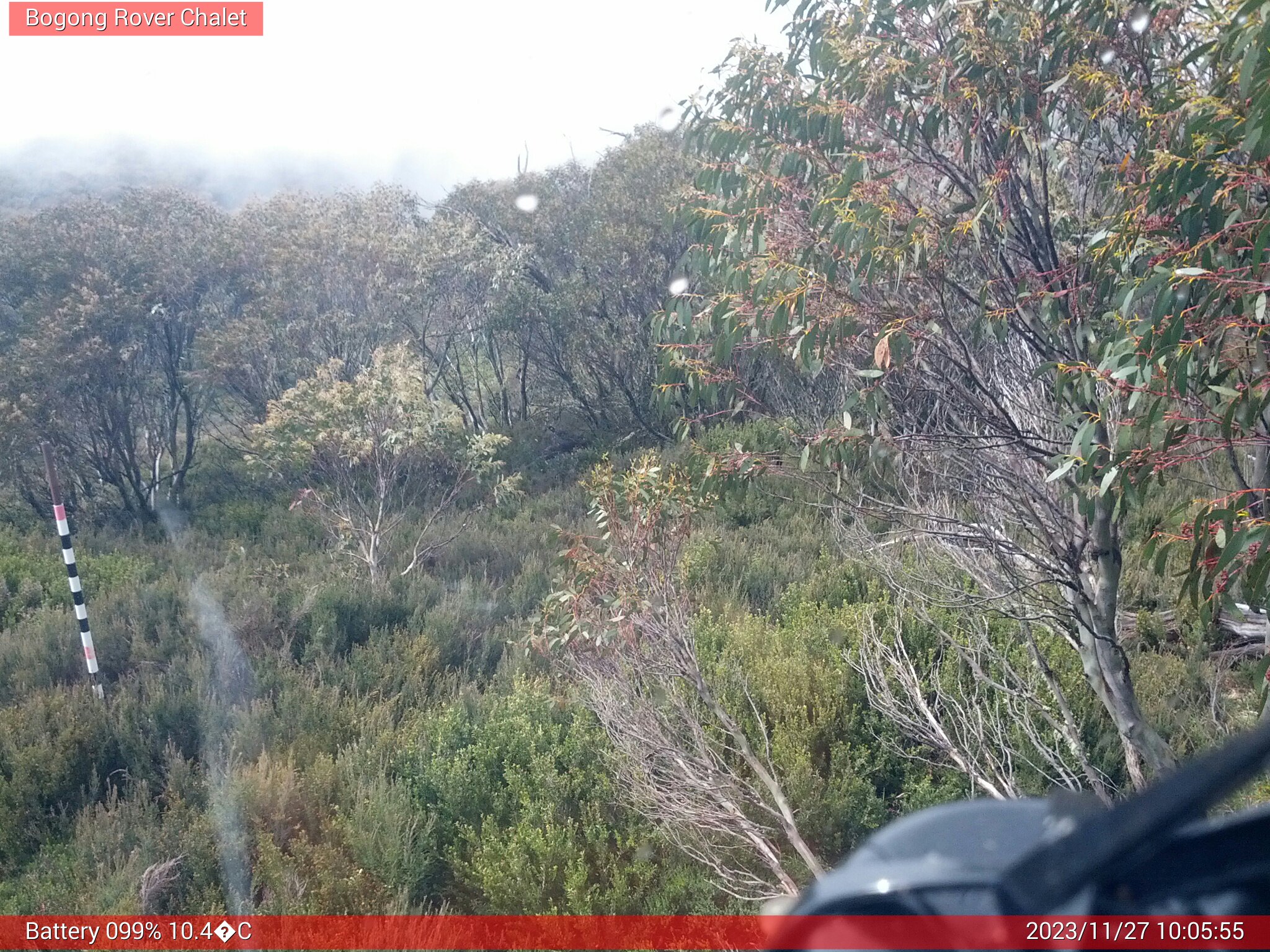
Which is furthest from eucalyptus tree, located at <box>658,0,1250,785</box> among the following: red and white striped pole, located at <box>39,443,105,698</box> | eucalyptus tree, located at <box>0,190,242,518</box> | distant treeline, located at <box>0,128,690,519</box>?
eucalyptus tree, located at <box>0,190,242,518</box>

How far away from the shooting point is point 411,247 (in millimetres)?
14781

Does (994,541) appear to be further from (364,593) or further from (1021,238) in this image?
(364,593)

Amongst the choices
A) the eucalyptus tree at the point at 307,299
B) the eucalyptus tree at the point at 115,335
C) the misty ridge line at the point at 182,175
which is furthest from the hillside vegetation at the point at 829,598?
the misty ridge line at the point at 182,175

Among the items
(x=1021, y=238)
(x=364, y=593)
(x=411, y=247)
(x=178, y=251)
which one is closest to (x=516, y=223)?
(x=411, y=247)

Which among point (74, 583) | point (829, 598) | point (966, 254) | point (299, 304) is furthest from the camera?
point (299, 304)

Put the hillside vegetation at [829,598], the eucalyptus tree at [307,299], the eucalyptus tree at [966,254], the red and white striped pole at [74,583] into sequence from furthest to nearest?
1. the eucalyptus tree at [307,299]
2. the red and white striped pole at [74,583]
3. the eucalyptus tree at [966,254]
4. the hillside vegetation at [829,598]

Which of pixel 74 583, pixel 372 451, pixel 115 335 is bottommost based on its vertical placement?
pixel 74 583

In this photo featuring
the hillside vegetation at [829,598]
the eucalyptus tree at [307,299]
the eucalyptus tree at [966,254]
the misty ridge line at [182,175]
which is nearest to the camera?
the hillside vegetation at [829,598]
